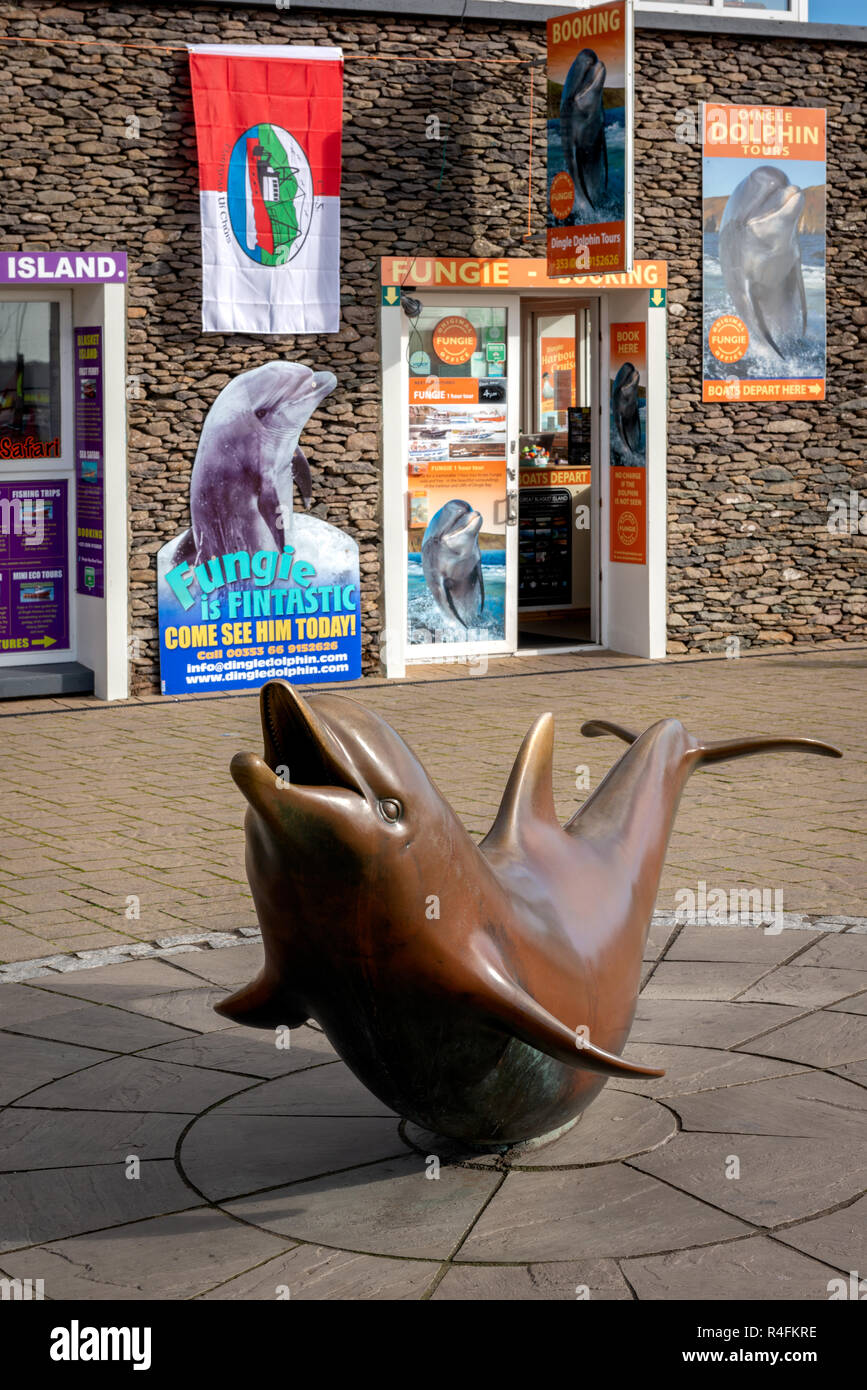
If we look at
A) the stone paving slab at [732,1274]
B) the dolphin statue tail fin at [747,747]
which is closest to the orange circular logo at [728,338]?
the dolphin statue tail fin at [747,747]

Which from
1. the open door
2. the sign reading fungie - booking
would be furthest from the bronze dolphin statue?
the open door

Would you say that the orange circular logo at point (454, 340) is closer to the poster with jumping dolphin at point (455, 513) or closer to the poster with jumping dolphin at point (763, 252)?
the poster with jumping dolphin at point (455, 513)

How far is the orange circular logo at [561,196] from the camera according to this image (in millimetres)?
13195

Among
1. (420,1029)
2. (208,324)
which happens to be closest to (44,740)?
(208,324)

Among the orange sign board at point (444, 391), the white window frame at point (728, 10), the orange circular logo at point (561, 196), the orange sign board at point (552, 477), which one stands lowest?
the orange sign board at point (552, 477)

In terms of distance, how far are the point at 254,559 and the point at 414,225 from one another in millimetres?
2891

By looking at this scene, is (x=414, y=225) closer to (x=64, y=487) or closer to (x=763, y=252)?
(x=763, y=252)

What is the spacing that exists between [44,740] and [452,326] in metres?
4.98

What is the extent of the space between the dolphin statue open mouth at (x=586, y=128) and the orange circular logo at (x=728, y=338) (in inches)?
80.3

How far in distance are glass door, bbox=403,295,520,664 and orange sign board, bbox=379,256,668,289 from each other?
33cm

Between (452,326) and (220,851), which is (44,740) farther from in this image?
(452,326)

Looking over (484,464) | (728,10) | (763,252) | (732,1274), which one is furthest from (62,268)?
(732,1274)

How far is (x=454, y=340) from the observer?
13.9m

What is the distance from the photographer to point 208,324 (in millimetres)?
12562
